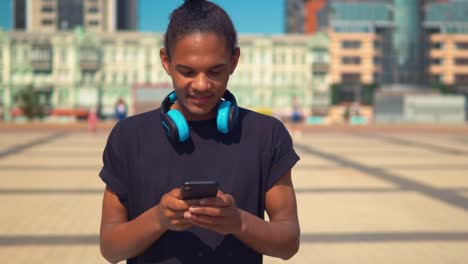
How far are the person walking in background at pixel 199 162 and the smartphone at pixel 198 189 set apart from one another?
23 cm

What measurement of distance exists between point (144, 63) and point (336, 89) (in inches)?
887

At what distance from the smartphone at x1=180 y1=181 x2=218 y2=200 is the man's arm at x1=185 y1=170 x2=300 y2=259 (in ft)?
0.08

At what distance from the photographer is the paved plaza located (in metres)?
6.36

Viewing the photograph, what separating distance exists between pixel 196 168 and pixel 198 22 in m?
0.50

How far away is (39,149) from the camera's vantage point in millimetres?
19281

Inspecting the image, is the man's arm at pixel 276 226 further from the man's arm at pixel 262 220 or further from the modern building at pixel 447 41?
the modern building at pixel 447 41

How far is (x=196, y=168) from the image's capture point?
198cm

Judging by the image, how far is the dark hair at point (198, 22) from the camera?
1976mm

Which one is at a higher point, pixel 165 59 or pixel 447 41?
pixel 447 41

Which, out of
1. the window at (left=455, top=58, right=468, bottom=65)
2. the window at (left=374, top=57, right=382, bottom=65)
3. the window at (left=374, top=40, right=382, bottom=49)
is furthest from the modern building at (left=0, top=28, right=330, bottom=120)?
the window at (left=455, top=58, right=468, bottom=65)

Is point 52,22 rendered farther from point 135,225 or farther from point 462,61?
point 135,225

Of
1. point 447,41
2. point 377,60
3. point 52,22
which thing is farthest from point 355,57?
point 52,22

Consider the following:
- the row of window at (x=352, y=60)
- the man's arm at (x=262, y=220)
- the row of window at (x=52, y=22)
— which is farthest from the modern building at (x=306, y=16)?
the man's arm at (x=262, y=220)

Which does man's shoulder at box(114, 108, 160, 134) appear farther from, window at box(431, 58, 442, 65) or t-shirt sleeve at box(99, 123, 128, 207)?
window at box(431, 58, 442, 65)
